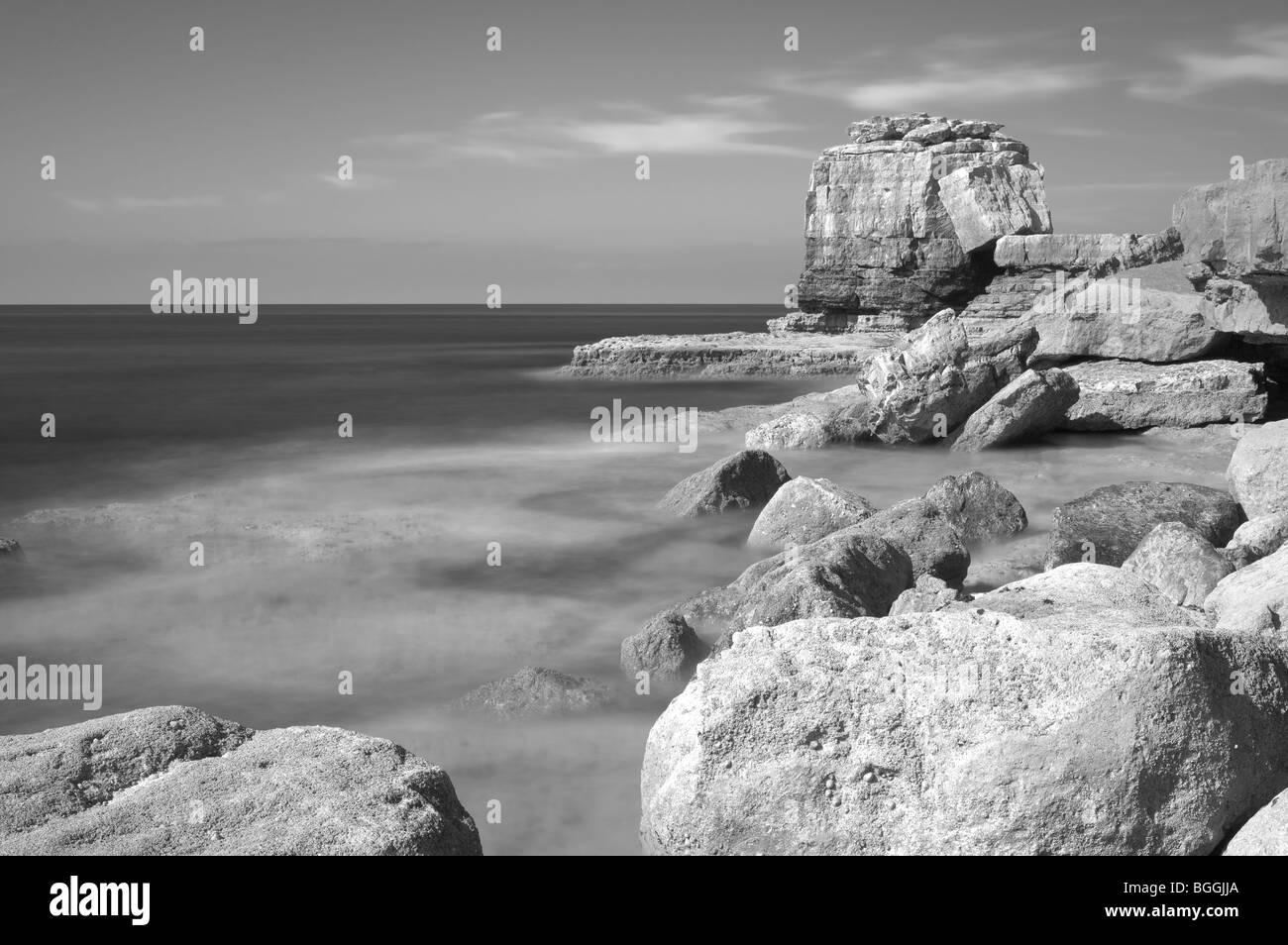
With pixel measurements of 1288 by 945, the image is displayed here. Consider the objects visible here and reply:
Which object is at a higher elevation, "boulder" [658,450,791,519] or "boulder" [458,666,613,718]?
"boulder" [658,450,791,519]

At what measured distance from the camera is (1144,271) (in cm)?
1820

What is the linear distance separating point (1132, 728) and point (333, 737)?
106 inches

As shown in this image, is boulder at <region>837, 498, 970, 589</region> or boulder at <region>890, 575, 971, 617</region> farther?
boulder at <region>837, 498, 970, 589</region>

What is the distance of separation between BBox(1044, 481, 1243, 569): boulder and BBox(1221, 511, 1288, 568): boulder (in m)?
0.78

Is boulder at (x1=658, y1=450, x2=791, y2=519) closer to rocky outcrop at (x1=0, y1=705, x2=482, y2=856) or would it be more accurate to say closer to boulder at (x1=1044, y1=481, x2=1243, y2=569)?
boulder at (x1=1044, y1=481, x2=1243, y2=569)

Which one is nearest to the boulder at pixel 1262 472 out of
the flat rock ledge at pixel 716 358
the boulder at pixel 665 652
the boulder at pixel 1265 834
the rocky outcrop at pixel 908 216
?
the boulder at pixel 665 652

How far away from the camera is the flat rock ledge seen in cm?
3538

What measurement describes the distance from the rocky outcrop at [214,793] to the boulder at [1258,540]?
624 cm

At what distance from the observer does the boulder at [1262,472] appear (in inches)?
358

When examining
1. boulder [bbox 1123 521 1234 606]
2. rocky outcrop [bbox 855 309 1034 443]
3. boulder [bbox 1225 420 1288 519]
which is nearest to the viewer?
boulder [bbox 1123 521 1234 606]

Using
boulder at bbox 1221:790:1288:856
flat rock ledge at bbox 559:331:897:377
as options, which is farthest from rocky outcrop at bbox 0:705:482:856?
flat rock ledge at bbox 559:331:897:377

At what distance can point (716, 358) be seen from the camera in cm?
3697

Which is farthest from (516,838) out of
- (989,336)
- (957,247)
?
(957,247)

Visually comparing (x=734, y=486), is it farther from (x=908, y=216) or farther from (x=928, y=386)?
(x=908, y=216)
